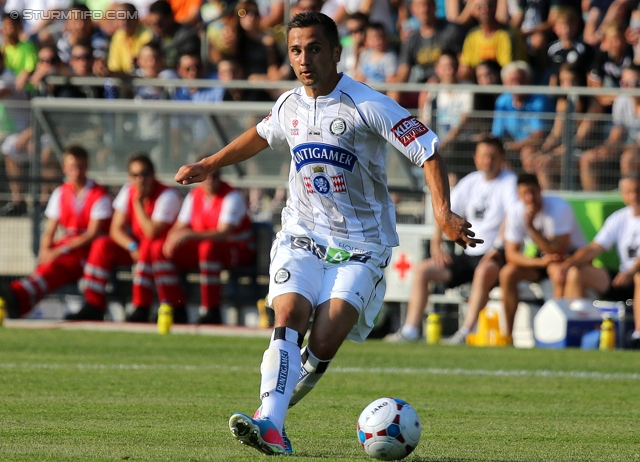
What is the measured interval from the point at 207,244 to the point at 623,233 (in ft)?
15.6

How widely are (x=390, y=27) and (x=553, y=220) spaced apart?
633 centimetres

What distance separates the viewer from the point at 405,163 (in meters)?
15.5

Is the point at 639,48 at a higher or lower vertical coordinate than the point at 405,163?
higher

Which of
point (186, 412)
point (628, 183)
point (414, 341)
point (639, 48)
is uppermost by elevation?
point (639, 48)

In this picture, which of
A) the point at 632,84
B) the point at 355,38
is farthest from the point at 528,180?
the point at 355,38

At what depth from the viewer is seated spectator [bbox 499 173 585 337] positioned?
515 inches

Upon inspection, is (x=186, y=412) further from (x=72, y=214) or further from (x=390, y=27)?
(x=390, y=27)

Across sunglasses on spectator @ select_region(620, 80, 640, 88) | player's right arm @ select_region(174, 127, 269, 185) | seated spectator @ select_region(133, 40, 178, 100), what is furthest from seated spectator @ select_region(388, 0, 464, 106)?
player's right arm @ select_region(174, 127, 269, 185)

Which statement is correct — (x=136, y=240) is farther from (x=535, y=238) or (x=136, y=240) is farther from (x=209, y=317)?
(x=535, y=238)

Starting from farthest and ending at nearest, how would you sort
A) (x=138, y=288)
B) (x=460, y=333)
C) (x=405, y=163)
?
1. (x=405, y=163)
2. (x=138, y=288)
3. (x=460, y=333)

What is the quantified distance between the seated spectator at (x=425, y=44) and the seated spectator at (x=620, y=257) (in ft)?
13.4

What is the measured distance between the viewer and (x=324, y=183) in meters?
6.33

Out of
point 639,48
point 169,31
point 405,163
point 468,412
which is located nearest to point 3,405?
point 468,412

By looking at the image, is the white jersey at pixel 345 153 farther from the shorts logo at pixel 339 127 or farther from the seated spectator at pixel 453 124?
the seated spectator at pixel 453 124
